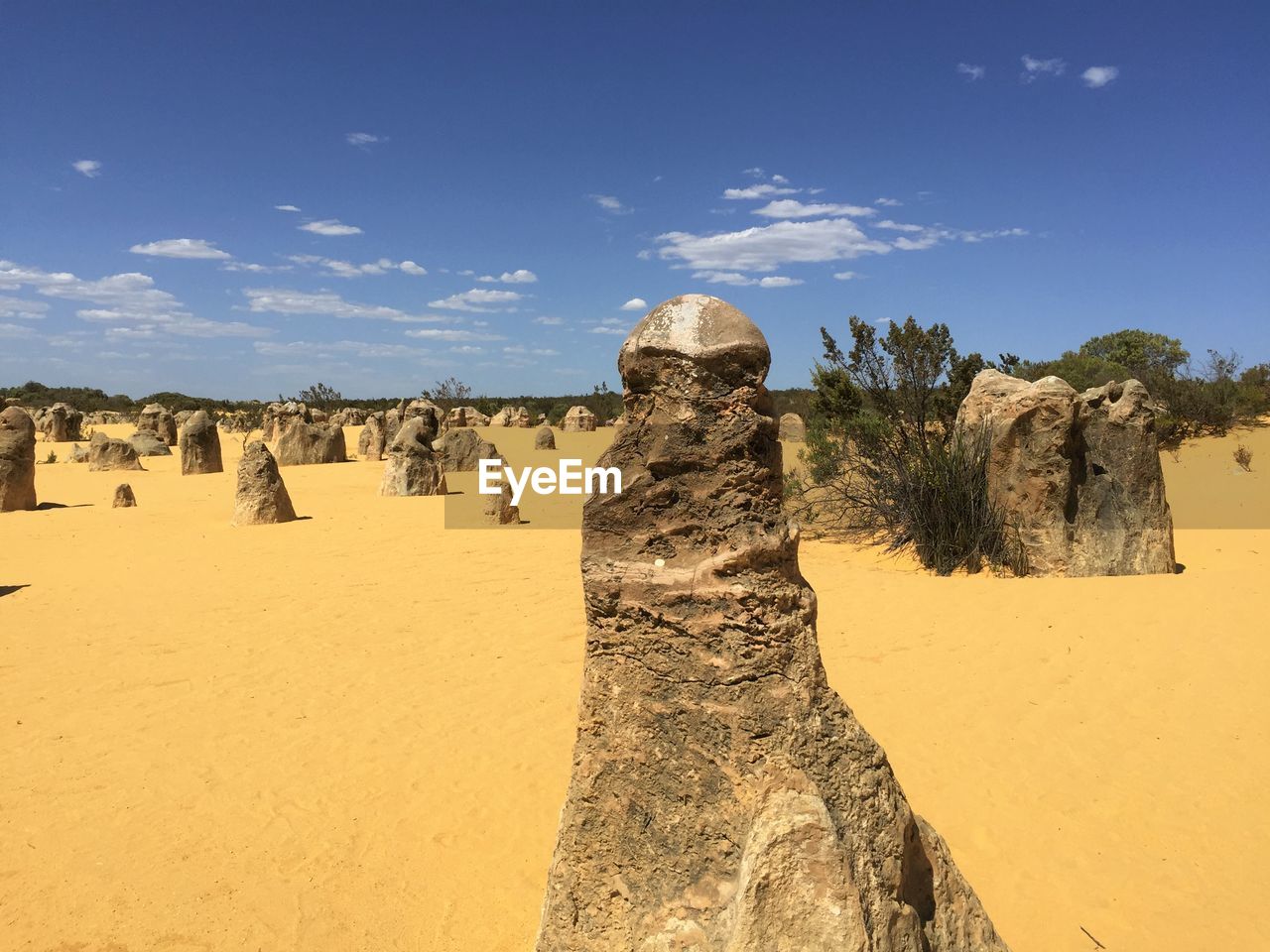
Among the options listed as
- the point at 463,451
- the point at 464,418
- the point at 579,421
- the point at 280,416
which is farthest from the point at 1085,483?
the point at 464,418

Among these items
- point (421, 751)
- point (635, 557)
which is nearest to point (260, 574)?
point (421, 751)

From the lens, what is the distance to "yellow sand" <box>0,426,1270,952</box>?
3229 mm

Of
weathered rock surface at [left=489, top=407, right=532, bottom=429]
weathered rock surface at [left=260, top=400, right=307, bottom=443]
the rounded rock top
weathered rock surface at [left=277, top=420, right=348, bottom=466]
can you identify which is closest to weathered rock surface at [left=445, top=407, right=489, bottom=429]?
weathered rock surface at [left=489, top=407, right=532, bottom=429]

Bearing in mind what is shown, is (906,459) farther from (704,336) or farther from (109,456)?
(109,456)

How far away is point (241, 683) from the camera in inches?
222

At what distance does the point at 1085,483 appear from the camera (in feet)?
26.9

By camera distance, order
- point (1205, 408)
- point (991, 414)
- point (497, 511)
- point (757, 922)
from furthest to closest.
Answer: point (1205, 408) < point (497, 511) < point (991, 414) < point (757, 922)

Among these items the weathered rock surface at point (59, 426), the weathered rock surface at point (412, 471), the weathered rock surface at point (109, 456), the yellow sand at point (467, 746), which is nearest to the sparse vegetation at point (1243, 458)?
the yellow sand at point (467, 746)

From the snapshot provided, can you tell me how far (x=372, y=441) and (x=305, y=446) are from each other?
2.58 meters

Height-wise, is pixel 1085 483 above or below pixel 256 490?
above

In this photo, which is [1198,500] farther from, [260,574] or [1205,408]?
[260,574]

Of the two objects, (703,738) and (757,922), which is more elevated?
(703,738)

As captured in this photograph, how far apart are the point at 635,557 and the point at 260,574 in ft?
26.0

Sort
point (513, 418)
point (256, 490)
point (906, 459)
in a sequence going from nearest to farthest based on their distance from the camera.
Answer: point (906, 459)
point (256, 490)
point (513, 418)
